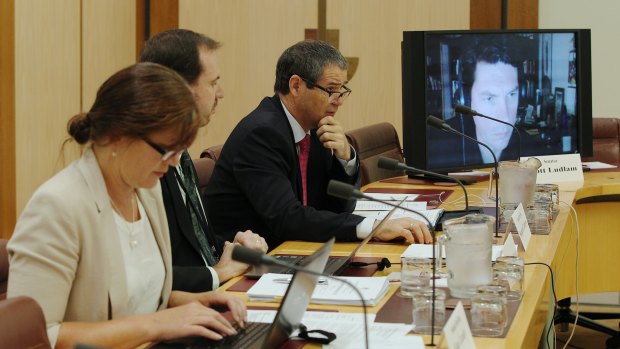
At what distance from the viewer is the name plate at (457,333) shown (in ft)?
5.77

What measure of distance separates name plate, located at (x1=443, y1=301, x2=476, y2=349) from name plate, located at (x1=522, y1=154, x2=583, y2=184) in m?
2.46

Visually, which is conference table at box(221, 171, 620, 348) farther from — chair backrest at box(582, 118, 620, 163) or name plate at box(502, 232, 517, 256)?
chair backrest at box(582, 118, 620, 163)

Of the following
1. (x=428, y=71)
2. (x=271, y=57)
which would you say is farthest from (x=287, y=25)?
(x=428, y=71)

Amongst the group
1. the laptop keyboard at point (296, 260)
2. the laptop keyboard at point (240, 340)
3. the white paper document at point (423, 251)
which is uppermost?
the white paper document at point (423, 251)

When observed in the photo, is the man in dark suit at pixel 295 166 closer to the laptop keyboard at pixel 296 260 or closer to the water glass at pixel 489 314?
the laptop keyboard at pixel 296 260

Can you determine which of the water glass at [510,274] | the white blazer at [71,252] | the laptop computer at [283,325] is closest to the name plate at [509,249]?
the water glass at [510,274]

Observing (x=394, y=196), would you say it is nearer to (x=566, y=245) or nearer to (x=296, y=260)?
Result: (x=566, y=245)

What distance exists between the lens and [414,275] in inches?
95.1

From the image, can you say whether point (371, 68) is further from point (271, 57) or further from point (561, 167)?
point (561, 167)

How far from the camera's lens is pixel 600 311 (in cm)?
527

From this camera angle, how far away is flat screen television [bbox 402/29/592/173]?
4102 mm

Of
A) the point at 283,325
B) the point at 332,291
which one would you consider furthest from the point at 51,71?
the point at 283,325

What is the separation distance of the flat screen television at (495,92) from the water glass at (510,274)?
5.55ft

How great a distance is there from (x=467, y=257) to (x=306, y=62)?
1413 millimetres
